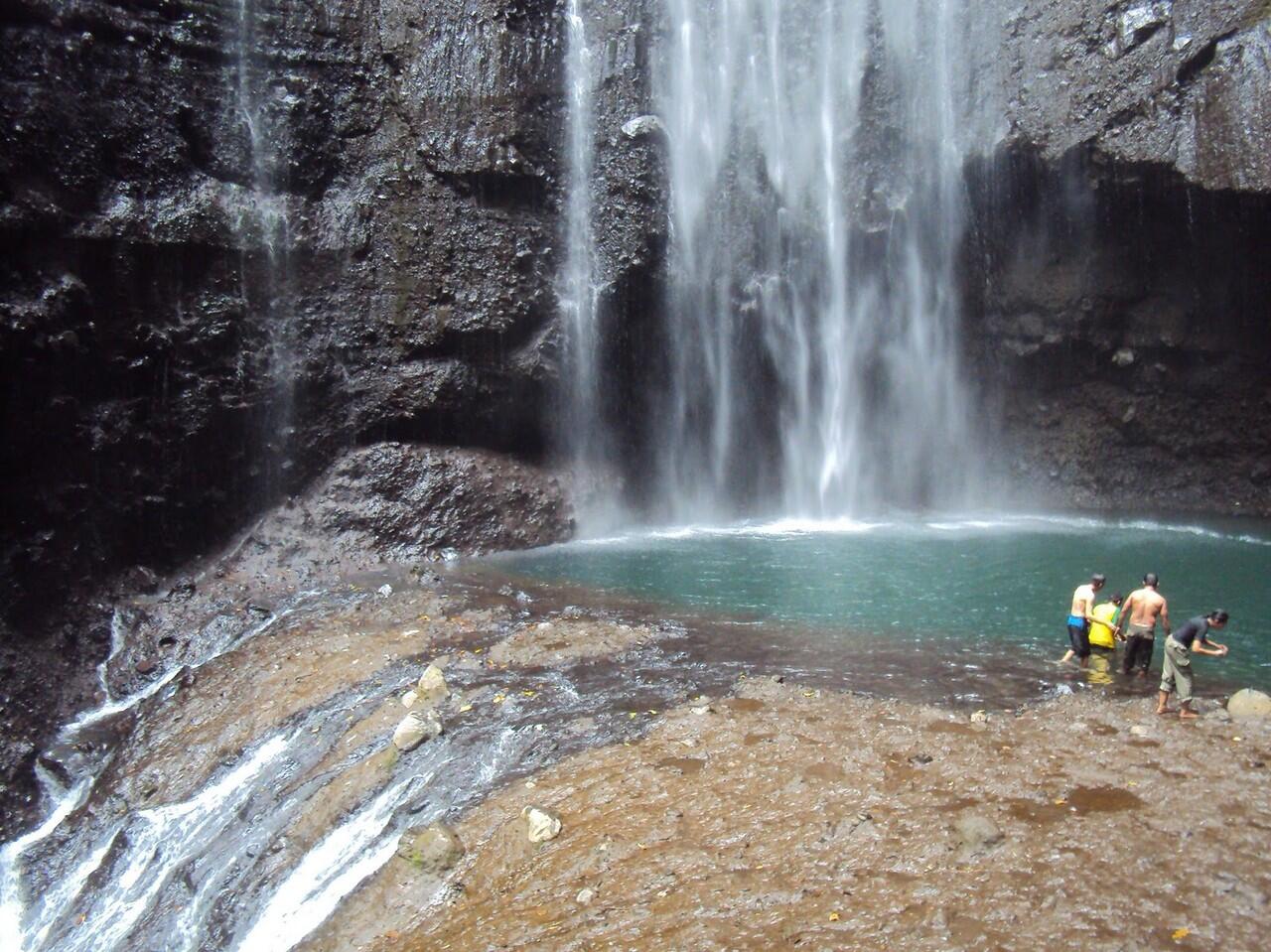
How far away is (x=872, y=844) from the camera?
5523 millimetres

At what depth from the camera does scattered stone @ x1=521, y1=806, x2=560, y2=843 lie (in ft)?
20.2

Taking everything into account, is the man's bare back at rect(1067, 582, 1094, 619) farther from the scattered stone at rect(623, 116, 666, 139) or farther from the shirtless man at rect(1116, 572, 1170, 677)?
the scattered stone at rect(623, 116, 666, 139)

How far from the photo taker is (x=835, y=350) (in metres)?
22.3

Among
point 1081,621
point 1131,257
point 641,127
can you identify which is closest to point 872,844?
point 1081,621

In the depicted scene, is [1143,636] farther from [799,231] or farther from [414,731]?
[799,231]

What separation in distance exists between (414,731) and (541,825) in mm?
2116

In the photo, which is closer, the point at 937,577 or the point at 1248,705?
the point at 1248,705

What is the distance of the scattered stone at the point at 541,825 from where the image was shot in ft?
20.2

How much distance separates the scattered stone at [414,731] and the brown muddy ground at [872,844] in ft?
4.44

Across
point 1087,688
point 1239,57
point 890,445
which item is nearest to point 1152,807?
point 1087,688

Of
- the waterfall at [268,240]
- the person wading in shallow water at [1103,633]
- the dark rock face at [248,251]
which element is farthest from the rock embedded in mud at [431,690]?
the waterfall at [268,240]

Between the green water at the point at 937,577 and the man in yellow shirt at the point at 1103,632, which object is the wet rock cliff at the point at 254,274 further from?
the man in yellow shirt at the point at 1103,632

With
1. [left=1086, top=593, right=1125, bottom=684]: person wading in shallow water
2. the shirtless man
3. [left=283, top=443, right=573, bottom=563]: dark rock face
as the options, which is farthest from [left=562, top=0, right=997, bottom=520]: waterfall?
the shirtless man

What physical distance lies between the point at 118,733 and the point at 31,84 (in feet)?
33.8
